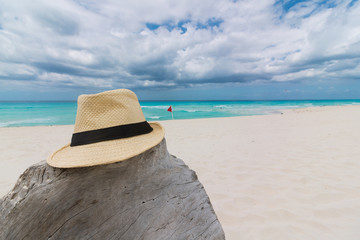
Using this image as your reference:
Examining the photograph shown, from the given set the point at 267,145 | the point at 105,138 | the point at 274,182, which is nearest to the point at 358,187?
the point at 274,182

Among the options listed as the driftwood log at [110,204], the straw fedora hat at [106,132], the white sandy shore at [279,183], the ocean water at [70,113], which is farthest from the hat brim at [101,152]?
the ocean water at [70,113]

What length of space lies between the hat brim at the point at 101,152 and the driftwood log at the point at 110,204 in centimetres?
13

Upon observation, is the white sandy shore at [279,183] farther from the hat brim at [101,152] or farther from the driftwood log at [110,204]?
the hat brim at [101,152]

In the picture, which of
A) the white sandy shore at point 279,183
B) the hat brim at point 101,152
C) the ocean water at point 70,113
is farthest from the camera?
the ocean water at point 70,113

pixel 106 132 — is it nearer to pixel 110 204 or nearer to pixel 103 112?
pixel 103 112

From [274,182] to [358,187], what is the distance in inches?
47.5

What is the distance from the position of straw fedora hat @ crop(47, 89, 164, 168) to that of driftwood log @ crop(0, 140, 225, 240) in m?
0.16

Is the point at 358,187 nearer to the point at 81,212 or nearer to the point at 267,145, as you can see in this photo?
the point at 267,145

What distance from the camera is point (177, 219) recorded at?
1439 millimetres

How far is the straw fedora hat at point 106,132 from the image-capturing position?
1.07 m

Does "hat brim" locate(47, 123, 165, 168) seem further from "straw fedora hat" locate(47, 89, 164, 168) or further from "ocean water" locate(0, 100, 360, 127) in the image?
"ocean water" locate(0, 100, 360, 127)

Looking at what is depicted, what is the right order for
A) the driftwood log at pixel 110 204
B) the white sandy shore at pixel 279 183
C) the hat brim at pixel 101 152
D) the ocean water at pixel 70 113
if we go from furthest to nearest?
1. the ocean water at pixel 70 113
2. the white sandy shore at pixel 279 183
3. the driftwood log at pixel 110 204
4. the hat brim at pixel 101 152

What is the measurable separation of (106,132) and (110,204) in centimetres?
53

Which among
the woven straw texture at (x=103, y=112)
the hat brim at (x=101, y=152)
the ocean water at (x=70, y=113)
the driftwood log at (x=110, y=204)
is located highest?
the woven straw texture at (x=103, y=112)
